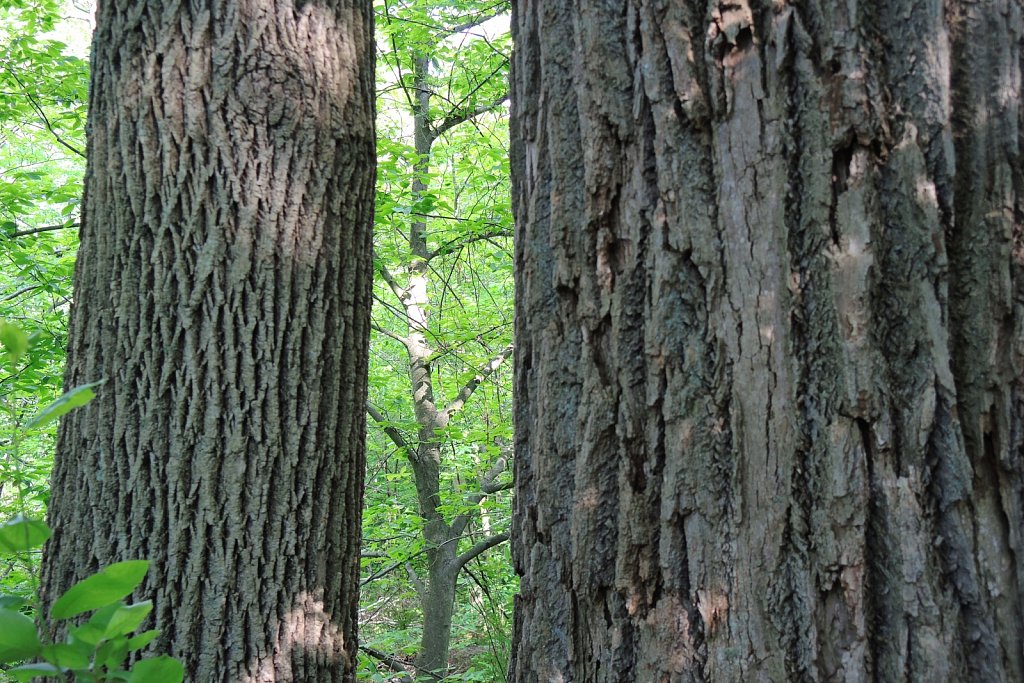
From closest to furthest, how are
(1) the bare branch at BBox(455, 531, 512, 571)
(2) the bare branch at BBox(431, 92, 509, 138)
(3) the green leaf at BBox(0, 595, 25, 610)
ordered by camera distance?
(3) the green leaf at BBox(0, 595, 25, 610)
(1) the bare branch at BBox(455, 531, 512, 571)
(2) the bare branch at BBox(431, 92, 509, 138)

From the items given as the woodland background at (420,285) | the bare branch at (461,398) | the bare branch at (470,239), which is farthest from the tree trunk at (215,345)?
the bare branch at (461,398)

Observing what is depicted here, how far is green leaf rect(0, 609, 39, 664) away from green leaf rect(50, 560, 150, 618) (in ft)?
0.12

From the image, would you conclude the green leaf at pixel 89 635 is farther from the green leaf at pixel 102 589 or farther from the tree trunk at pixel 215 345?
the tree trunk at pixel 215 345

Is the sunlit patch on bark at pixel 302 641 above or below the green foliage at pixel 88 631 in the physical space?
below

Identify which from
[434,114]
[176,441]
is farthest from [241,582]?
[434,114]

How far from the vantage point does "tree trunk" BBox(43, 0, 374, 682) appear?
2.94 meters

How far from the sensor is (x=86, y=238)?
3154mm

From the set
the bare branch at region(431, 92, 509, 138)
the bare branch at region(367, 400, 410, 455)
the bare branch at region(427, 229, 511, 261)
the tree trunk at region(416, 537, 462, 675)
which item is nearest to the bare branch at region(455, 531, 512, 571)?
the tree trunk at region(416, 537, 462, 675)

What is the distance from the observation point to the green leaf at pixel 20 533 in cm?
86

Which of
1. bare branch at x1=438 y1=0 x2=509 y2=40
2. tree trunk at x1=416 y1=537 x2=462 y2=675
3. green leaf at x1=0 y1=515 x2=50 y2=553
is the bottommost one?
tree trunk at x1=416 y1=537 x2=462 y2=675

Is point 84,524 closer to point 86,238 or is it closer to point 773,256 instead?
point 86,238

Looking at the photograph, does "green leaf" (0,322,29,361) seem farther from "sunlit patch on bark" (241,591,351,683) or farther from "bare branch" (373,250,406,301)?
"bare branch" (373,250,406,301)

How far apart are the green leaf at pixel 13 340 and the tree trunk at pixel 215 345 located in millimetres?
2136

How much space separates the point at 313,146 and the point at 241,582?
166 centimetres
